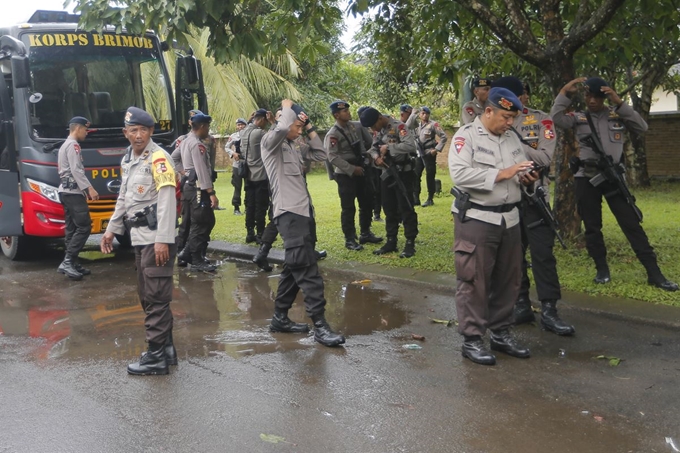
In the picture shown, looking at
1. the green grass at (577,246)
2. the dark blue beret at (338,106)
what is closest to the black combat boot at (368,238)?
the green grass at (577,246)

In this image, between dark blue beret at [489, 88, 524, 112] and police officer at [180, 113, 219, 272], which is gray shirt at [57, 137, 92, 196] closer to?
police officer at [180, 113, 219, 272]

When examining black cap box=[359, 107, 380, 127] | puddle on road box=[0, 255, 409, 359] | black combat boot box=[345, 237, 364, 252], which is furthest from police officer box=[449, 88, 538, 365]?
black combat boot box=[345, 237, 364, 252]

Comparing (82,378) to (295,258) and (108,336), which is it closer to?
(108,336)

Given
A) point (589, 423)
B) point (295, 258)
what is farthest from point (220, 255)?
point (589, 423)

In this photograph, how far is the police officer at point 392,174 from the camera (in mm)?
9930

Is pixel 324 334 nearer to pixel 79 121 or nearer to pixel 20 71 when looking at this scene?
pixel 79 121

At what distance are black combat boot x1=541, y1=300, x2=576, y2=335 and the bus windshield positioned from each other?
259 inches

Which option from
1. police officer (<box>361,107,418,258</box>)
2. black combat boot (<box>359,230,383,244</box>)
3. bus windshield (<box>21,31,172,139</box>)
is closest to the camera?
police officer (<box>361,107,418,258</box>)

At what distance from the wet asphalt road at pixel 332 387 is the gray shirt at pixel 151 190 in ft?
3.35

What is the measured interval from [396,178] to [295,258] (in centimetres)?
387

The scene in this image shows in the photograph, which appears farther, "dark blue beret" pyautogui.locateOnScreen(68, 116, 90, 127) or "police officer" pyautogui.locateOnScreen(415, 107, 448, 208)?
"police officer" pyautogui.locateOnScreen(415, 107, 448, 208)

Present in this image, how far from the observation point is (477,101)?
6836 millimetres

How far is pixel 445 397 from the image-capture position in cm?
507

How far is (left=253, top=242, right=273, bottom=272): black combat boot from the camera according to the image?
384 inches
